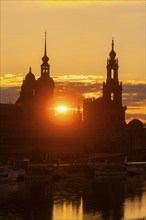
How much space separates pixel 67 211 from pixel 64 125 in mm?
87408

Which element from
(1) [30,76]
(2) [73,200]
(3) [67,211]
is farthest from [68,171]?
(1) [30,76]

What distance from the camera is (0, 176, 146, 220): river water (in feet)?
270

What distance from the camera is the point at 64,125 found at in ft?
567

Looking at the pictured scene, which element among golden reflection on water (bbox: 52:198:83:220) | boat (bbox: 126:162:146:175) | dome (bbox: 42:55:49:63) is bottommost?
golden reflection on water (bbox: 52:198:83:220)

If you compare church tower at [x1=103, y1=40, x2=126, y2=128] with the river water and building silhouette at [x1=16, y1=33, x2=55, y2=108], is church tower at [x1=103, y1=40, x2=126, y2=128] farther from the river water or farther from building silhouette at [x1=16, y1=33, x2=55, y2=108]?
the river water

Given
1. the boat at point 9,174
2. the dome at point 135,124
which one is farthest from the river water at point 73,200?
the dome at point 135,124

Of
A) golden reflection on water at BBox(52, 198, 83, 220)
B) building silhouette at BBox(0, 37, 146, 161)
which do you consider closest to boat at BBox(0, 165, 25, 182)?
golden reflection on water at BBox(52, 198, 83, 220)

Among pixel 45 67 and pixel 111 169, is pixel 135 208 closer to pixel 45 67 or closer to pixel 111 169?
pixel 111 169

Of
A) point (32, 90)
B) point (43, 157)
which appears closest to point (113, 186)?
point (43, 157)

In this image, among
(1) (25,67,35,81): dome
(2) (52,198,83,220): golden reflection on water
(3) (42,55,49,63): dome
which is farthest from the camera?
(3) (42,55,49,63): dome

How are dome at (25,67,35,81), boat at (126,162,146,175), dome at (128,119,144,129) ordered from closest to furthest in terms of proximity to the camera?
boat at (126,162,146,175), dome at (25,67,35,81), dome at (128,119,144,129)

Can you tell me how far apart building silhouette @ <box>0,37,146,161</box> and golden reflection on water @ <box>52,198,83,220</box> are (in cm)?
6542

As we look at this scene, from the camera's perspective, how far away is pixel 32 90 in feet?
579

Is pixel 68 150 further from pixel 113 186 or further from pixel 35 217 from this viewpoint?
pixel 35 217
